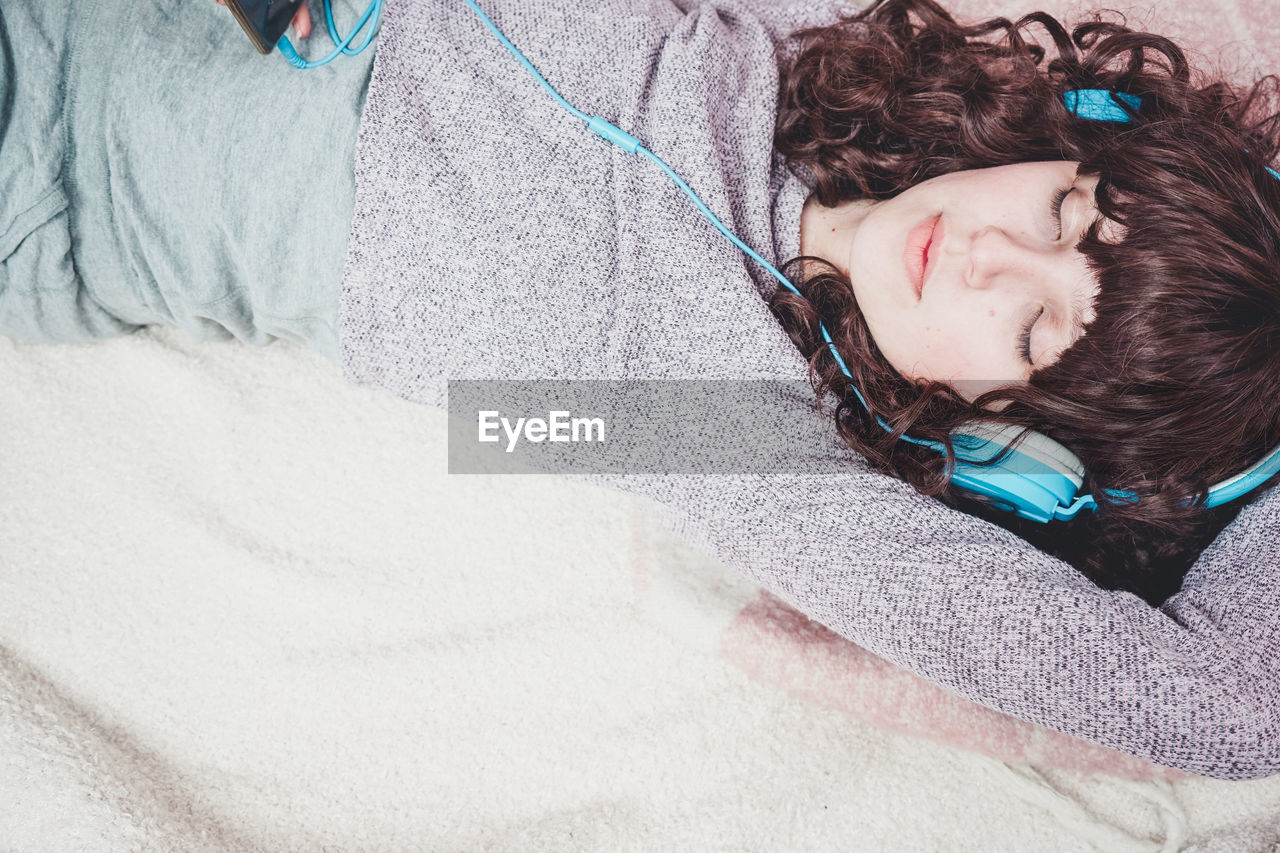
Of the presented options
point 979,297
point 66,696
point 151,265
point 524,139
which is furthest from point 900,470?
point 66,696

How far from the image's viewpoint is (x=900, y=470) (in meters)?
0.92

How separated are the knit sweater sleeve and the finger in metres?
0.60

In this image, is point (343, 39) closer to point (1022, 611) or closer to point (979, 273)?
point (979, 273)

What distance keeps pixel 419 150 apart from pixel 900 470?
0.61 metres

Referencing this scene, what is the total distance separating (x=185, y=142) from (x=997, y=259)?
0.83 m

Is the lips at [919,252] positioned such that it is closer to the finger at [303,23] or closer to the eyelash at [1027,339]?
the eyelash at [1027,339]

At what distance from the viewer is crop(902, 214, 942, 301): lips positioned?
0.88 m

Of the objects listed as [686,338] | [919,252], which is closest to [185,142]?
[686,338]

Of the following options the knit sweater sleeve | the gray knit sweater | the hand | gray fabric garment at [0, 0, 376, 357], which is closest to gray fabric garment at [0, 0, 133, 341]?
gray fabric garment at [0, 0, 376, 357]

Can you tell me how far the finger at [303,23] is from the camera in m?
0.90

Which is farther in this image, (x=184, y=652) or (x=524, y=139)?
(x=184, y=652)

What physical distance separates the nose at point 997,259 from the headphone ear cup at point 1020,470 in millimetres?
154

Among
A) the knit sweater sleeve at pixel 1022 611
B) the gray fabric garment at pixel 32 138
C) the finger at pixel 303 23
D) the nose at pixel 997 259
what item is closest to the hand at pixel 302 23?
the finger at pixel 303 23

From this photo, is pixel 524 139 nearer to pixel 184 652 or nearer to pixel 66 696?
pixel 184 652
